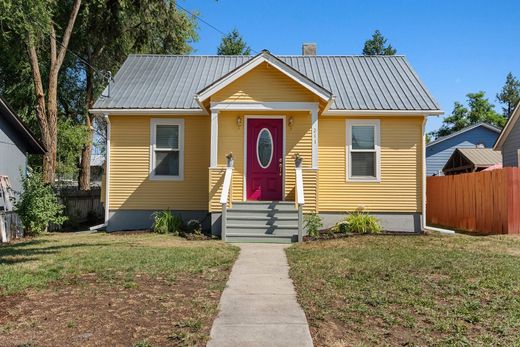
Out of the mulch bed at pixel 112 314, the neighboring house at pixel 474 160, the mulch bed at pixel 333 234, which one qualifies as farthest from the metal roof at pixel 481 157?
the mulch bed at pixel 112 314

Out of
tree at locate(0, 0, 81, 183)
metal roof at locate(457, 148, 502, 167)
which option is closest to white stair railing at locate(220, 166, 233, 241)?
tree at locate(0, 0, 81, 183)

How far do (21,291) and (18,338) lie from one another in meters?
1.86

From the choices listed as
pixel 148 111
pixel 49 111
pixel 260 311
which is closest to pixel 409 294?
pixel 260 311

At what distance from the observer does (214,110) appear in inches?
481

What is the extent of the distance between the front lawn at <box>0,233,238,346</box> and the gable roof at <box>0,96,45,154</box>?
6.76 meters

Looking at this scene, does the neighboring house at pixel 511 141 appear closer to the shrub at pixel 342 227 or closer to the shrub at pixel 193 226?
the shrub at pixel 342 227

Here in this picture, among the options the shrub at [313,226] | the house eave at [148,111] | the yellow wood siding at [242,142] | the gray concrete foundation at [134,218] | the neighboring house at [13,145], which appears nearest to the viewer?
the shrub at [313,226]

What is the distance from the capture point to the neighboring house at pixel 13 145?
1495 cm

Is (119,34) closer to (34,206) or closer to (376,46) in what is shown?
(34,206)

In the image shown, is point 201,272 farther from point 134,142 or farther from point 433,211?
point 433,211

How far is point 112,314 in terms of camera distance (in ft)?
16.5

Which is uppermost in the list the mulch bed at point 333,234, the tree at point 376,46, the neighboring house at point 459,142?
the tree at point 376,46

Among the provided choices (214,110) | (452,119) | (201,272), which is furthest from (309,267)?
(452,119)

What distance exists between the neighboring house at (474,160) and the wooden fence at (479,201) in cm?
1031
